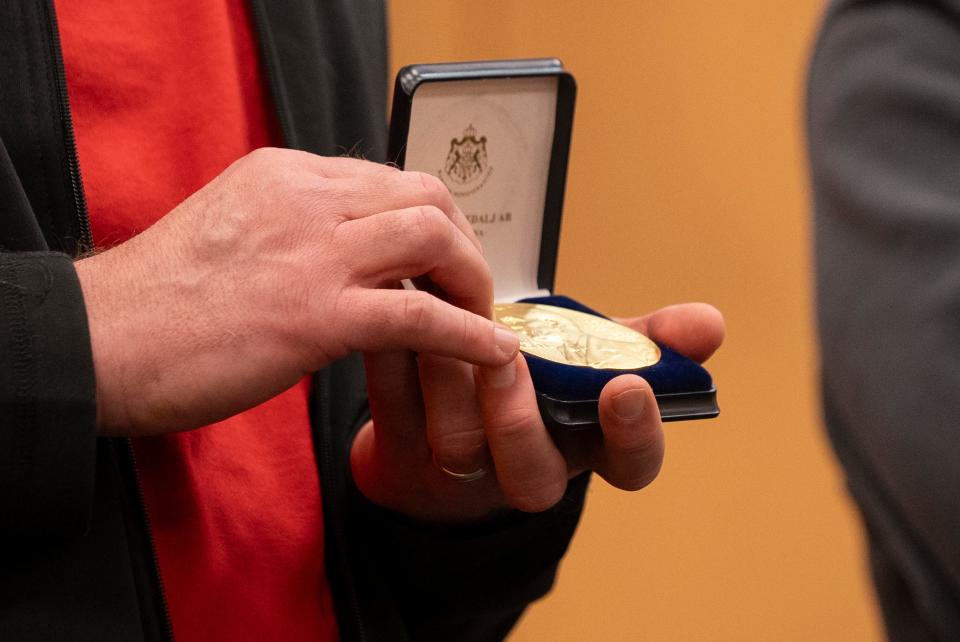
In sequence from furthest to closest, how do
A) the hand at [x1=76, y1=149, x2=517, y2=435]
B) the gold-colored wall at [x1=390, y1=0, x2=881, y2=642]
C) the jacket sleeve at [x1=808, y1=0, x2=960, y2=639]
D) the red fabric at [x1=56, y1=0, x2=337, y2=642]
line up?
the gold-colored wall at [x1=390, y1=0, x2=881, y2=642], the red fabric at [x1=56, y1=0, x2=337, y2=642], the hand at [x1=76, y1=149, x2=517, y2=435], the jacket sleeve at [x1=808, y1=0, x2=960, y2=639]

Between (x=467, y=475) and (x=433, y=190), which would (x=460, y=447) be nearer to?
(x=467, y=475)

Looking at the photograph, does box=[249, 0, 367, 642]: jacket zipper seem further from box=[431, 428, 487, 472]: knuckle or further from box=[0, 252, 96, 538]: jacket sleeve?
box=[0, 252, 96, 538]: jacket sleeve

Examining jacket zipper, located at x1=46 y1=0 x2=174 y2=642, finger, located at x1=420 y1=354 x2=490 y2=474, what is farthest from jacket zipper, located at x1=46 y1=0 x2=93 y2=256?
finger, located at x1=420 y1=354 x2=490 y2=474

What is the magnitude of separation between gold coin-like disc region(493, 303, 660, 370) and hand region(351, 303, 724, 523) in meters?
0.05

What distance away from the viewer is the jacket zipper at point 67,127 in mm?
590

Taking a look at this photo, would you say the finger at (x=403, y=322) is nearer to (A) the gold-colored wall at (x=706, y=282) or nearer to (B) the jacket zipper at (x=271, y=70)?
(B) the jacket zipper at (x=271, y=70)

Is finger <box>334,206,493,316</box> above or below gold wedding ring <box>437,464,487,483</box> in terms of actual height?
above

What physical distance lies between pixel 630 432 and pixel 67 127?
380mm

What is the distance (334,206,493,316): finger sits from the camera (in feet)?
1.82

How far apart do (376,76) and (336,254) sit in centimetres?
40

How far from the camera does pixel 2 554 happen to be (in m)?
0.53

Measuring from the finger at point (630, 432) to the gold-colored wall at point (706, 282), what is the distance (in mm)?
969

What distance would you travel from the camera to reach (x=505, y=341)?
58 cm

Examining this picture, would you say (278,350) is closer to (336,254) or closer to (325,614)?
(336,254)
